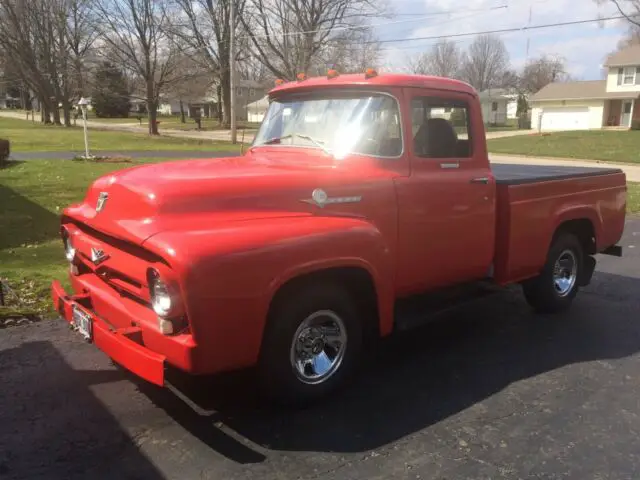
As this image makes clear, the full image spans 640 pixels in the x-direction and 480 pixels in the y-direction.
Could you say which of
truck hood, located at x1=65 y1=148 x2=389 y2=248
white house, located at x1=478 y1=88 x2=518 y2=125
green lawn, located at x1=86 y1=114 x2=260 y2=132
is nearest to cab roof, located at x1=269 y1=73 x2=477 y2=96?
truck hood, located at x1=65 y1=148 x2=389 y2=248

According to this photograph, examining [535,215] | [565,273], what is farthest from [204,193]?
[565,273]

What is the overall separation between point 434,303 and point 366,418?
1.17 m

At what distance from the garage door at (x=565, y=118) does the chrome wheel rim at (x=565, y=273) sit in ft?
168

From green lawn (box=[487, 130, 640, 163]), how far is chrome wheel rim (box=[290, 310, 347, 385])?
25135mm

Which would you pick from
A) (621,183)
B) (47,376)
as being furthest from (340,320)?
(621,183)

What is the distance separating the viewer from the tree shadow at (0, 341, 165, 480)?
3041mm

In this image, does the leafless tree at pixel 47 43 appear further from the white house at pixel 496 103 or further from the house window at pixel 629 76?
the house window at pixel 629 76

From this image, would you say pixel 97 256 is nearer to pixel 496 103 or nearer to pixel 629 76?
pixel 629 76

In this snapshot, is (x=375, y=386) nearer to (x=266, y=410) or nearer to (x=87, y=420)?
(x=266, y=410)

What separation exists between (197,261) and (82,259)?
1442mm

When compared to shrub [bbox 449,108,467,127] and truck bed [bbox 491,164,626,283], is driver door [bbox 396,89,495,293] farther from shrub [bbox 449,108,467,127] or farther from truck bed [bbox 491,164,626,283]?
truck bed [bbox 491,164,626,283]

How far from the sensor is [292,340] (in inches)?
135

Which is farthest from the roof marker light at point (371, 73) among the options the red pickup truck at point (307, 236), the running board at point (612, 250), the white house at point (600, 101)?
the white house at point (600, 101)

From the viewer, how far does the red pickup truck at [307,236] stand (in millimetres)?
3061
